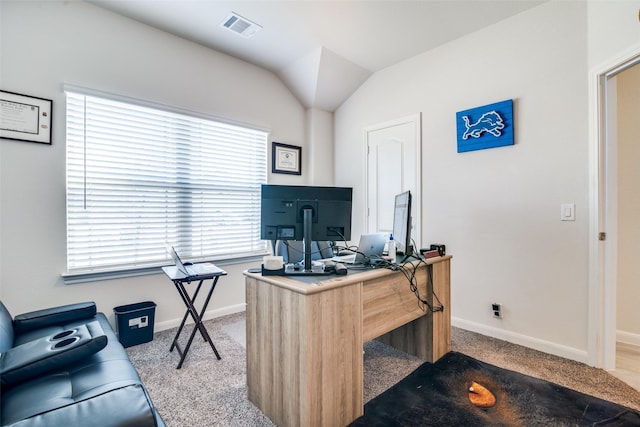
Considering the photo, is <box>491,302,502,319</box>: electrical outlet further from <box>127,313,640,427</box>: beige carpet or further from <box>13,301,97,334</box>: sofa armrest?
<box>13,301,97,334</box>: sofa armrest

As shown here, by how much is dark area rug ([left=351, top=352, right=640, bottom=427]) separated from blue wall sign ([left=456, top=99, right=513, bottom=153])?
6.32 feet

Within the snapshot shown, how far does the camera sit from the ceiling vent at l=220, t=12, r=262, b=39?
2779mm

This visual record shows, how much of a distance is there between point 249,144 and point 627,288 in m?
4.01

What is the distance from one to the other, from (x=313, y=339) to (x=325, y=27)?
2.83 meters

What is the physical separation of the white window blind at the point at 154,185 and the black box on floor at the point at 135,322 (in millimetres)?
380

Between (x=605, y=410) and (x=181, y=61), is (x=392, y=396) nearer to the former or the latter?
(x=605, y=410)

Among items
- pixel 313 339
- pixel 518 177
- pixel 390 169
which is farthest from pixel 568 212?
pixel 313 339

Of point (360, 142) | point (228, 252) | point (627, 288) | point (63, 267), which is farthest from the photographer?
point (360, 142)

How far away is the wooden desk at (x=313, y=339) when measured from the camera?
4.87 feet

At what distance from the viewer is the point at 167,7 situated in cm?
266

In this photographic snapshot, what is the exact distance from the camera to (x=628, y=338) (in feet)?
8.80

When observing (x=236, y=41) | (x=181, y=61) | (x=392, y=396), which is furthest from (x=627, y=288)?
(x=181, y=61)

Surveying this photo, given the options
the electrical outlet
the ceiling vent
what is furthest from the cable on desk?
the ceiling vent

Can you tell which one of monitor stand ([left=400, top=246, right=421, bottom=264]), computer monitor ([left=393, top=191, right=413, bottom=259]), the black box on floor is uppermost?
computer monitor ([left=393, top=191, right=413, bottom=259])
